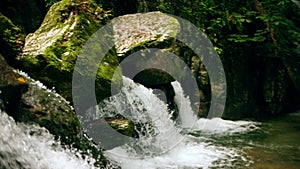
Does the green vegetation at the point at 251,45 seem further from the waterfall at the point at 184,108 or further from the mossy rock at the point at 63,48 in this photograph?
the mossy rock at the point at 63,48

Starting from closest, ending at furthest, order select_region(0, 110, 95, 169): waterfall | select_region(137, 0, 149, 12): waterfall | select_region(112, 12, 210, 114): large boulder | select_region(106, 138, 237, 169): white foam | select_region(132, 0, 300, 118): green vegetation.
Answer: select_region(0, 110, 95, 169): waterfall < select_region(106, 138, 237, 169): white foam < select_region(112, 12, 210, 114): large boulder < select_region(137, 0, 149, 12): waterfall < select_region(132, 0, 300, 118): green vegetation

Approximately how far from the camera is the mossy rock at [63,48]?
12.6 ft

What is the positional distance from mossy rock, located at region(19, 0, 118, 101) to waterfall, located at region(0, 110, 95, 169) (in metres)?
0.82

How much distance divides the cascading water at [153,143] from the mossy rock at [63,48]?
1.28 ft

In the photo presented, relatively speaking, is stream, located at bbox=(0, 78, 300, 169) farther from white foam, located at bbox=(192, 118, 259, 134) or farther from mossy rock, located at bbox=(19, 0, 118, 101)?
mossy rock, located at bbox=(19, 0, 118, 101)

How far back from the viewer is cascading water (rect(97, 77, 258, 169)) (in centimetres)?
421

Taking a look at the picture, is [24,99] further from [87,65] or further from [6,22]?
[6,22]

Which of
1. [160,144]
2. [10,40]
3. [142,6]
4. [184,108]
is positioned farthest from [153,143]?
[142,6]

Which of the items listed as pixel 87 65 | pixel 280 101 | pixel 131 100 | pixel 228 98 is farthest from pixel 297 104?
pixel 87 65

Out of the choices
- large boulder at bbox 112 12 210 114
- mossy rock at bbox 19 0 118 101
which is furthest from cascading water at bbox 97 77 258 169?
large boulder at bbox 112 12 210 114

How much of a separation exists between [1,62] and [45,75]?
0.92m

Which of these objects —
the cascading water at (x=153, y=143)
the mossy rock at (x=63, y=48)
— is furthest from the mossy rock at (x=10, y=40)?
the cascading water at (x=153, y=143)

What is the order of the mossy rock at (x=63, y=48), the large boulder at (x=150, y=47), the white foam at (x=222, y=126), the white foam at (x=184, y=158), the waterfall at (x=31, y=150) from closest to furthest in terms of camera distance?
1. the waterfall at (x=31, y=150)
2. the mossy rock at (x=63, y=48)
3. the white foam at (x=184, y=158)
4. the large boulder at (x=150, y=47)
5. the white foam at (x=222, y=126)

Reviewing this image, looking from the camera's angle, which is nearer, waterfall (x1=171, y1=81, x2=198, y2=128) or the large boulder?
the large boulder
